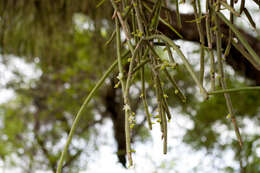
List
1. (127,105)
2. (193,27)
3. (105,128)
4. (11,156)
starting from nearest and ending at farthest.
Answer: (127,105)
(193,27)
(105,128)
(11,156)

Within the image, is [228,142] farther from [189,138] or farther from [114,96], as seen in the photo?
[114,96]

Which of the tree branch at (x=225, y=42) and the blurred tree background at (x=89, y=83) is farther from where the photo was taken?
the blurred tree background at (x=89, y=83)

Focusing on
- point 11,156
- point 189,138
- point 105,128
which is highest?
point 189,138

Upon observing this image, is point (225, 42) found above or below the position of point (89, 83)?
above

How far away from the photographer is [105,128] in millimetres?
2354

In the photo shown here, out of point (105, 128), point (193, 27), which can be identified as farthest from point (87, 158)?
point (193, 27)

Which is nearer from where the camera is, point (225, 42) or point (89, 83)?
point (225, 42)

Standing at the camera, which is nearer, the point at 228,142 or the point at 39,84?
the point at 228,142

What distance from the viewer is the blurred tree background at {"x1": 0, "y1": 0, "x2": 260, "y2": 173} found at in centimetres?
115

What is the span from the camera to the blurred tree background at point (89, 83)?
1.15 metres

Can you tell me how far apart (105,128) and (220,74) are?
6.82ft

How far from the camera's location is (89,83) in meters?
1.87

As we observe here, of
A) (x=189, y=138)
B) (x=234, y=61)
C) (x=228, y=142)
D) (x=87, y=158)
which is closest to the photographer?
(x=234, y=61)

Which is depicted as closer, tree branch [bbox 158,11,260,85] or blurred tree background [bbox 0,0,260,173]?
tree branch [bbox 158,11,260,85]
